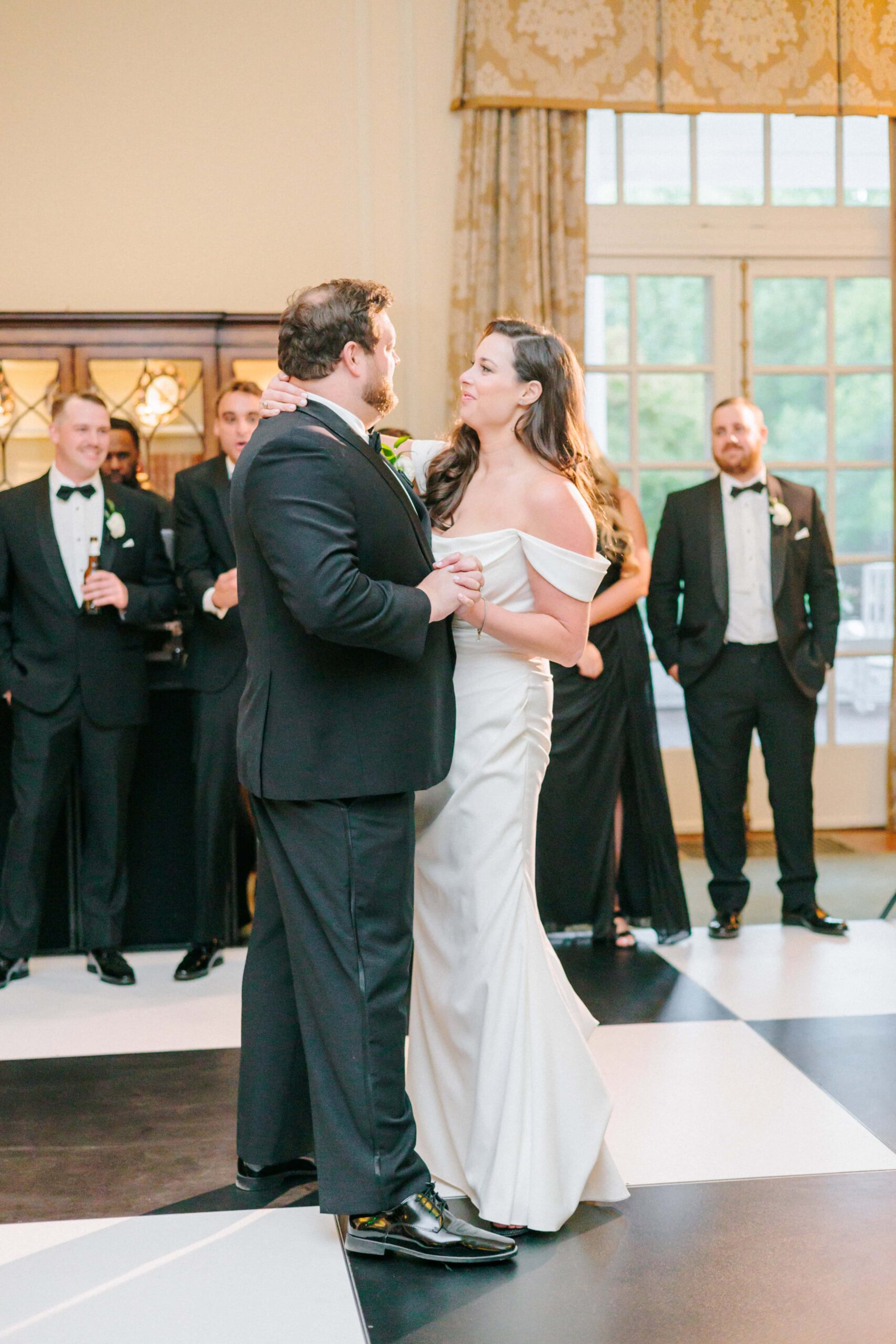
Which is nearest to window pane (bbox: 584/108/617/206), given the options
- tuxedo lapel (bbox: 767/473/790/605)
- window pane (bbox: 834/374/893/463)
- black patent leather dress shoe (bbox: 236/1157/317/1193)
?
window pane (bbox: 834/374/893/463)

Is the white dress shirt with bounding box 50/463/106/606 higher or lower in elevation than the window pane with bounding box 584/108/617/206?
lower

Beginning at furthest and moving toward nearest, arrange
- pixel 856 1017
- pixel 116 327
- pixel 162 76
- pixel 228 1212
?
pixel 162 76 < pixel 116 327 < pixel 856 1017 < pixel 228 1212

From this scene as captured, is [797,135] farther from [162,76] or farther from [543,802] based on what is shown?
[543,802]

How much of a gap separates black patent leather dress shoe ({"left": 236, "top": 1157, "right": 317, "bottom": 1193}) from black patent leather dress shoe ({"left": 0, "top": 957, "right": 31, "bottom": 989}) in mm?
1671

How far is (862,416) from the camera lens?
6.74 metres

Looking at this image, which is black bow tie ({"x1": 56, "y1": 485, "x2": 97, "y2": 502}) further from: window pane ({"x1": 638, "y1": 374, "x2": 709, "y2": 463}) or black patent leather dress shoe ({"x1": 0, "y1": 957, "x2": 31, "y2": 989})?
window pane ({"x1": 638, "y1": 374, "x2": 709, "y2": 463})

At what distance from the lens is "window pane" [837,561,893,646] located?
22.2 feet

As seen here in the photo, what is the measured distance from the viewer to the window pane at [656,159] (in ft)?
21.1

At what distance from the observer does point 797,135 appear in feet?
21.6

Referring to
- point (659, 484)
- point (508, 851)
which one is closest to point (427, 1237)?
point (508, 851)

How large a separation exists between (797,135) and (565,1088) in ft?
18.1

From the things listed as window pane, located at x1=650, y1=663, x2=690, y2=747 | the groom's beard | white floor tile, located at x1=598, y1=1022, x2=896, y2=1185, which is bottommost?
white floor tile, located at x1=598, y1=1022, x2=896, y2=1185

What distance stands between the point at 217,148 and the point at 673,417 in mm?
2482

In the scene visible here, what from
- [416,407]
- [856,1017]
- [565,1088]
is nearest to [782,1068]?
[856,1017]
